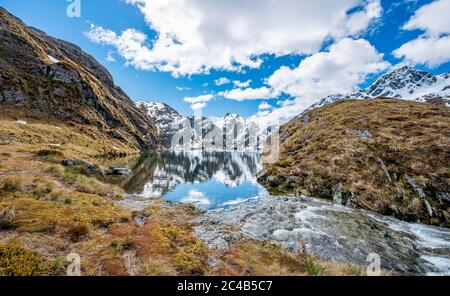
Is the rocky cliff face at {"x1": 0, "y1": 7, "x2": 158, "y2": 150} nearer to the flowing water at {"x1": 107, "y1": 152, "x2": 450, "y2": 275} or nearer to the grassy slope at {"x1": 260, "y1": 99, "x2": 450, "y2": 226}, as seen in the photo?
the flowing water at {"x1": 107, "y1": 152, "x2": 450, "y2": 275}

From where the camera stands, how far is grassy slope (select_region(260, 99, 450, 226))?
32.2m

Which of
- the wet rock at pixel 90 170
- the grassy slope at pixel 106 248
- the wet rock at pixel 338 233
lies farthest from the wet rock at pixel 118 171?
the grassy slope at pixel 106 248

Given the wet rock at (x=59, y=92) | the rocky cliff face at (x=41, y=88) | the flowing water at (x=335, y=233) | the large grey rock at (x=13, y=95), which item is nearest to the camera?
the flowing water at (x=335, y=233)

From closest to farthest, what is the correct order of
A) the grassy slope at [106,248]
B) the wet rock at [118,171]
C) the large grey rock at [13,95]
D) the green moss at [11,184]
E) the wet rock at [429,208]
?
the grassy slope at [106,248] → the green moss at [11,184] → the wet rock at [429,208] → the wet rock at [118,171] → the large grey rock at [13,95]

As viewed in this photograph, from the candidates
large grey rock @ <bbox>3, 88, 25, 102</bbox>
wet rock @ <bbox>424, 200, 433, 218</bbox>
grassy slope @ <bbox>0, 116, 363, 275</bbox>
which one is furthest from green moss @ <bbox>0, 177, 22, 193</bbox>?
large grey rock @ <bbox>3, 88, 25, 102</bbox>

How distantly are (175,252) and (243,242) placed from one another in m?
6.15

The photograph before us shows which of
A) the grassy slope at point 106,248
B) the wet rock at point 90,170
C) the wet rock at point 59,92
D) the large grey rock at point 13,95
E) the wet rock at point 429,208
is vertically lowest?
the wet rock at point 429,208

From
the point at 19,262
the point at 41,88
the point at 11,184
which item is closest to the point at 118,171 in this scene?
the point at 11,184

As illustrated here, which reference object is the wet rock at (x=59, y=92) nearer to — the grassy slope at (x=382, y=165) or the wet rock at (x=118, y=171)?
the wet rock at (x=118, y=171)

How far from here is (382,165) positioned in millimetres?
40031

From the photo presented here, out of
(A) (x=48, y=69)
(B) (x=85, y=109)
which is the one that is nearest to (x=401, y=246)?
(B) (x=85, y=109)

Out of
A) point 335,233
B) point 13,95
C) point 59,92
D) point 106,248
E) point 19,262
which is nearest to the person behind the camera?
point 19,262

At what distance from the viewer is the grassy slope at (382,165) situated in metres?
32.2

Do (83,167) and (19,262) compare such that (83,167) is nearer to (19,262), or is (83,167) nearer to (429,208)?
(19,262)
